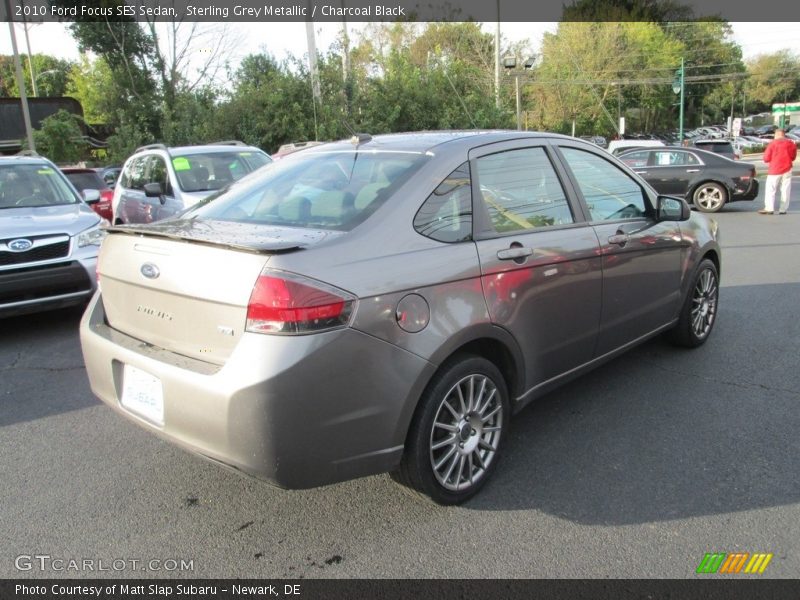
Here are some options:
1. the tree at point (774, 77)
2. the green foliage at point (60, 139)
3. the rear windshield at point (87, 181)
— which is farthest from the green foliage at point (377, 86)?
the tree at point (774, 77)

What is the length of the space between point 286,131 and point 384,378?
19694mm

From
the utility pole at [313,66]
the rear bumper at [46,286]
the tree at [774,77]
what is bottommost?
the rear bumper at [46,286]

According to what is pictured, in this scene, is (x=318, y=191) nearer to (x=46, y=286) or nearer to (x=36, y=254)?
(x=46, y=286)

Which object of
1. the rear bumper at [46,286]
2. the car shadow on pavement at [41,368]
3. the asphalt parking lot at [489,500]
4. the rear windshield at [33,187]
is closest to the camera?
the asphalt parking lot at [489,500]

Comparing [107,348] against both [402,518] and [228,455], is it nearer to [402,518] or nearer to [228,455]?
[228,455]

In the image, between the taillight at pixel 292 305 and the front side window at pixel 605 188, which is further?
the front side window at pixel 605 188

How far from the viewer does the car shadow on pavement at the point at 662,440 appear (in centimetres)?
304

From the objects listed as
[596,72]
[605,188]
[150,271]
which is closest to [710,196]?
[605,188]

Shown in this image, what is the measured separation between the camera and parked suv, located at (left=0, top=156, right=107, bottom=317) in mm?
5473

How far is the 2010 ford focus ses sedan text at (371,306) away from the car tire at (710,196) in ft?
40.6

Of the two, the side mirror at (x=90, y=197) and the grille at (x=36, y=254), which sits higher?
the side mirror at (x=90, y=197)

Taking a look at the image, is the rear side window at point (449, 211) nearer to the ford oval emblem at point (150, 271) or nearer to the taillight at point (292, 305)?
the taillight at point (292, 305)

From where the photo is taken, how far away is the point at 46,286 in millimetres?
5590

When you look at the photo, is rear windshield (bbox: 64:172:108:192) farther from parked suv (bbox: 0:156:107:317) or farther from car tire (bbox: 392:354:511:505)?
car tire (bbox: 392:354:511:505)
